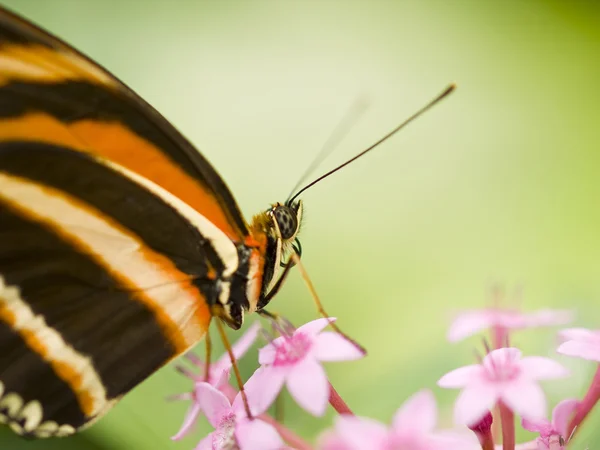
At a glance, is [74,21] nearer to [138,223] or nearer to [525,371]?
[138,223]

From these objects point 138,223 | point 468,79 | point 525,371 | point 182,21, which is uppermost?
point 468,79

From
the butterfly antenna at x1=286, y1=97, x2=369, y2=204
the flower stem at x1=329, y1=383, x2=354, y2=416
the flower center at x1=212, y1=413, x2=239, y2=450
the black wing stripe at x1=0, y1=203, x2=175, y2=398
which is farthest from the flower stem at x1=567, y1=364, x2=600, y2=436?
the butterfly antenna at x1=286, y1=97, x2=369, y2=204

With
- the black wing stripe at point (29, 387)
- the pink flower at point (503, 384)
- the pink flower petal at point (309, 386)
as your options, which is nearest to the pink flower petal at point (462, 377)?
the pink flower at point (503, 384)

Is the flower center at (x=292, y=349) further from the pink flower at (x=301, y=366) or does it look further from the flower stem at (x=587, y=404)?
the flower stem at (x=587, y=404)

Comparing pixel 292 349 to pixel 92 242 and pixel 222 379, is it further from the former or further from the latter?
pixel 92 242

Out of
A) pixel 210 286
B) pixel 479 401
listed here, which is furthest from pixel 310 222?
pixel 479 401

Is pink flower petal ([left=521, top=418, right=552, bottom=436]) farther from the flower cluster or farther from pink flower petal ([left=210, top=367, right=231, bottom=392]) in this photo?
pink flower petal ([left=210, top=367, right=231, bottom=392])

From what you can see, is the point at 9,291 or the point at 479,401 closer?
the point at 479,401
